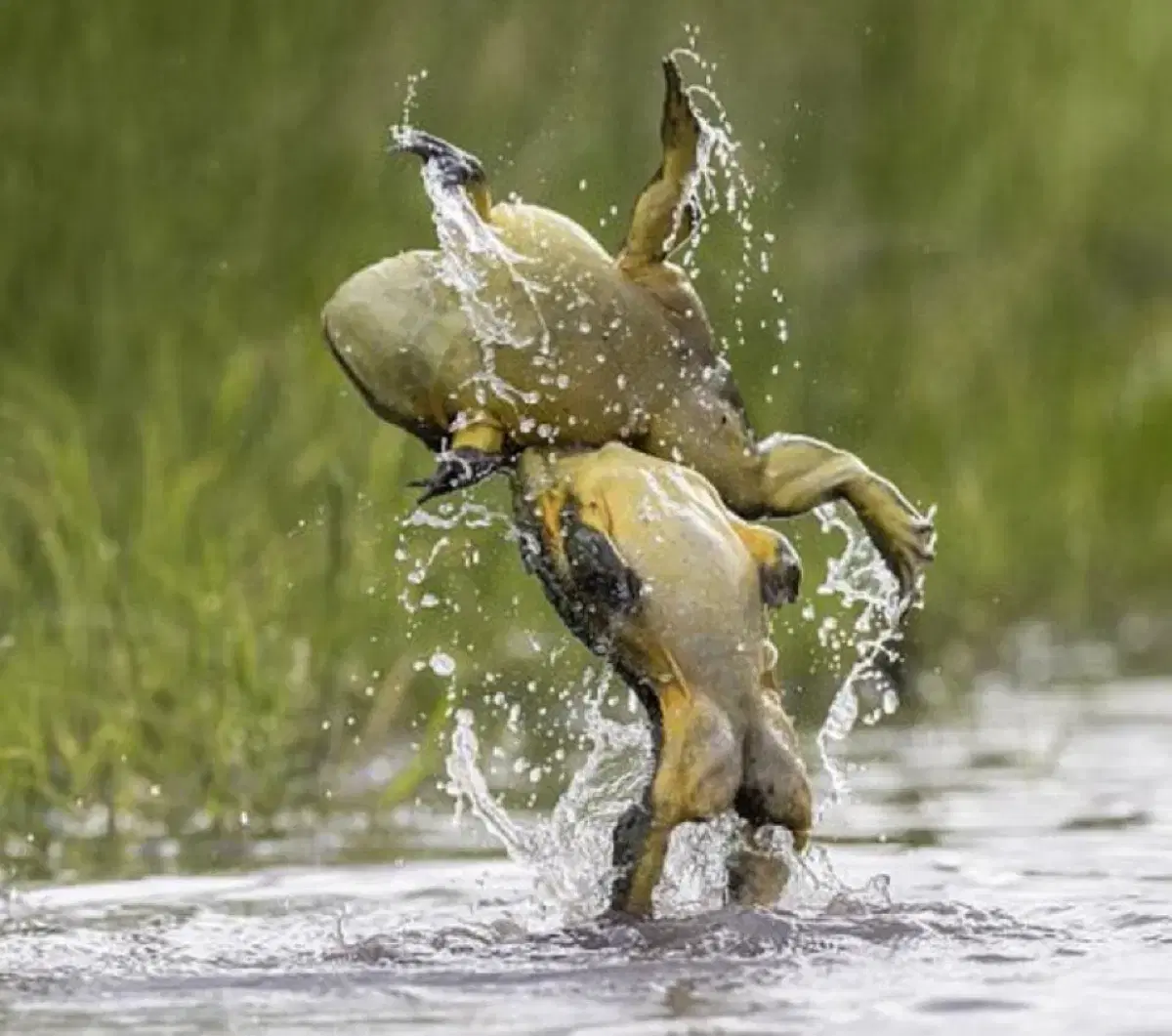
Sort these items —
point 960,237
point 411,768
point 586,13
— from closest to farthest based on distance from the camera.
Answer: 1. point 411,768
2. point 586,13
3. point 960,237

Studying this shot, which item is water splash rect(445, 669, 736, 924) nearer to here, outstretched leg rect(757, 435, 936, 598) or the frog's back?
the frog's back

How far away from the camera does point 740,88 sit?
13.0 meters

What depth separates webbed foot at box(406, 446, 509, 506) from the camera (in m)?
6.46

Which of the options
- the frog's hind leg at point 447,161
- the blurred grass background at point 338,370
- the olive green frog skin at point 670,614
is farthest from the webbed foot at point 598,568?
the blurred grass background at point 338,370

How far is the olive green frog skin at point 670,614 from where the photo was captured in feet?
21.6

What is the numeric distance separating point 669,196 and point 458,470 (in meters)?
0.60

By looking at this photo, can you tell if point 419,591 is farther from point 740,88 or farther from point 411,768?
point 740,88

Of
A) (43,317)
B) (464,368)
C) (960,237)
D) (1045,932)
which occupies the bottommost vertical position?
(1045,932)

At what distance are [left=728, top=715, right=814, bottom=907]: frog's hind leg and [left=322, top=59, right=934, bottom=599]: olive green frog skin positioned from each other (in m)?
0.39

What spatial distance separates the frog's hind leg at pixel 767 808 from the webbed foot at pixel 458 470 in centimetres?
63

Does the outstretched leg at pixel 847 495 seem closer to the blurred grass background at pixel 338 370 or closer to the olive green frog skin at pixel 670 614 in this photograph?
the olive green frog skin at pixel 670 614

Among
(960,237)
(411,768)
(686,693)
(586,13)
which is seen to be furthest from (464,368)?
(960,237)

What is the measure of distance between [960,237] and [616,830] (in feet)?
25.1

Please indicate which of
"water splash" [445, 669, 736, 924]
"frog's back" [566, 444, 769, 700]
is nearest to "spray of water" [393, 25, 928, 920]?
"water splash" [445, 669, 736, 924]
